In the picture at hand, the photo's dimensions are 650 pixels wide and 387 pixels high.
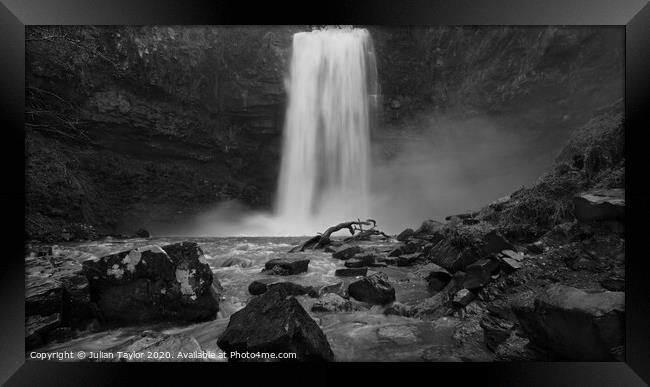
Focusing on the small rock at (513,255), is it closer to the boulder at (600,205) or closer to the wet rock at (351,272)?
the boulder at (600,205)

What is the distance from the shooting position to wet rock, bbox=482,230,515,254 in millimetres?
3051

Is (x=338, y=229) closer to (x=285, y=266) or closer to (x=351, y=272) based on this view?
(x=351, y=272)

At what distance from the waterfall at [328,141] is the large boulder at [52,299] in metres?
8.29

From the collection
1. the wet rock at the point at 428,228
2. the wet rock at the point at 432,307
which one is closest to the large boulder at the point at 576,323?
the wet rock at the point at 432,307

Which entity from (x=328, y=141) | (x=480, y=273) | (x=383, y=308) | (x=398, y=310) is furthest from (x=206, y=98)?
(x=480, y=273)

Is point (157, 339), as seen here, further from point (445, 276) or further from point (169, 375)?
point (445, 276)

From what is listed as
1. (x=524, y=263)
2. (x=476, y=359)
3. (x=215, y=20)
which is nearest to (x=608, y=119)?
(x=524, y=263)

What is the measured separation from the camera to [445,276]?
3652mm

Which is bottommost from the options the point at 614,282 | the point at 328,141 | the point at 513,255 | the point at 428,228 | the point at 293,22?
the point at 428,228

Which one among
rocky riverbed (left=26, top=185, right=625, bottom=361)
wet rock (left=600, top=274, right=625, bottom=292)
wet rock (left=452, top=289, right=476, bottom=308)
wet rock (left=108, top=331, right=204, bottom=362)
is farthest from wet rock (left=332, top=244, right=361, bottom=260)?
wet rock (left=600, top=274, right=625, bottom=292)

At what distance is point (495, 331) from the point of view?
96.0 inches

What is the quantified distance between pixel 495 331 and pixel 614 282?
1138 mm

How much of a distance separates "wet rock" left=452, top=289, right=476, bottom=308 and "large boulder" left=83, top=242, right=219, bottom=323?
109 inches

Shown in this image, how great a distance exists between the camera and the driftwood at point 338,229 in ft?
23.0
